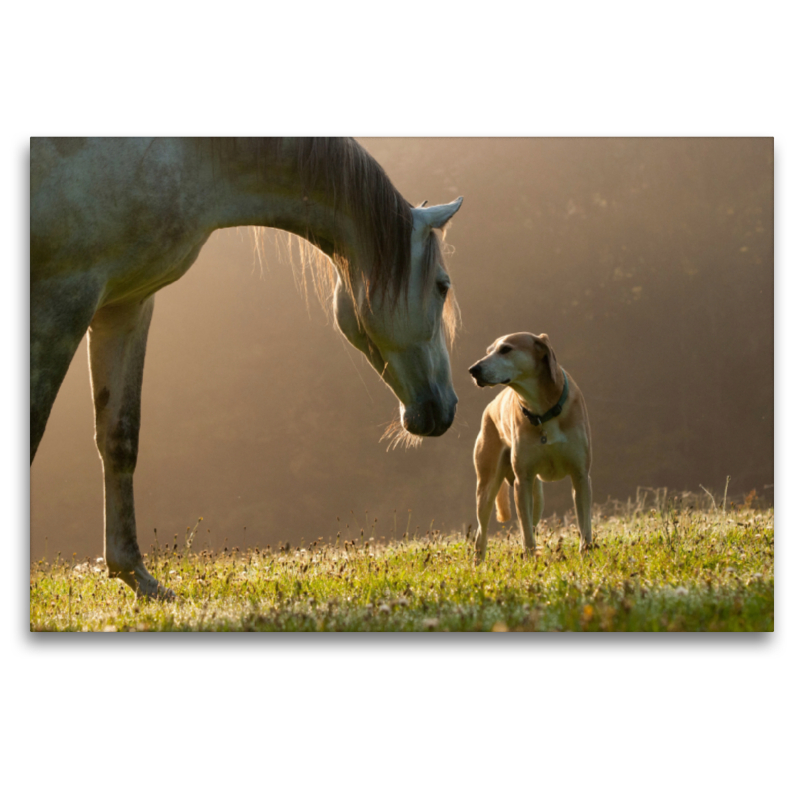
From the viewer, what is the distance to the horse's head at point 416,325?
292cm

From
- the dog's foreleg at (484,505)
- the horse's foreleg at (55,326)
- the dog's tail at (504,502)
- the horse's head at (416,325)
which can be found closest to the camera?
the horse's foreleg at (55,326)

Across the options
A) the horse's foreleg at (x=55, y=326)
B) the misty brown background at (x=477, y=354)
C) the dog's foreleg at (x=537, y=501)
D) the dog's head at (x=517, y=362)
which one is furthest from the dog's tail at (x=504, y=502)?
the horse's foreleg at (x=55, y=326)

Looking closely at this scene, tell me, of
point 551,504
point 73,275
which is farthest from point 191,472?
point 551,504

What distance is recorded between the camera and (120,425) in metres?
3.09

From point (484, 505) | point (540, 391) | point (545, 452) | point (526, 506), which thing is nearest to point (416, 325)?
point (540, 391)

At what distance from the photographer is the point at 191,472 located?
364cm

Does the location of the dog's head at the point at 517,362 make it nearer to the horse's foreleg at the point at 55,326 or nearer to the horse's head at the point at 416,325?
the horse's head at the point at 416,325

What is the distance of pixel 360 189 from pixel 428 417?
0.95m

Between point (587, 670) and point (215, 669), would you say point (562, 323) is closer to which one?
point (587, 670)

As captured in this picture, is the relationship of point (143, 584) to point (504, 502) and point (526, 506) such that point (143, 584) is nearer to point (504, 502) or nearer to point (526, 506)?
point (526, 506)

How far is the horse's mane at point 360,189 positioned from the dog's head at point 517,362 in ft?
2.35
